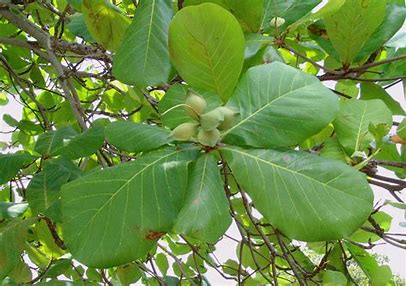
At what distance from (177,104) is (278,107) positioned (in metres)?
0.14

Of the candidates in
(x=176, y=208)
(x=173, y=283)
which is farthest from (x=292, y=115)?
(x=173, y=283)

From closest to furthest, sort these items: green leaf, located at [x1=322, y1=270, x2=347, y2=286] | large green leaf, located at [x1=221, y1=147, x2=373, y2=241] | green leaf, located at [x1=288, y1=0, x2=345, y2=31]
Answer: large green leaf, located at [x1=221, y1=147, x2=373, y2=241], green leaf, located at [x1=288, y1=0, x2=345, y2=31], green leaf, located at [x1=322, y1=270, x2=347, y2=286]

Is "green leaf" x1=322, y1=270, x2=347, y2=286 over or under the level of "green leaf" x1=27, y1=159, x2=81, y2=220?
under

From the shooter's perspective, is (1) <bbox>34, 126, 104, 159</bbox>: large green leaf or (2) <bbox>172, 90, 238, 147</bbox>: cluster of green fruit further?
(1) <bbox>34, 126, 104, 159</bbox>: large green leaf

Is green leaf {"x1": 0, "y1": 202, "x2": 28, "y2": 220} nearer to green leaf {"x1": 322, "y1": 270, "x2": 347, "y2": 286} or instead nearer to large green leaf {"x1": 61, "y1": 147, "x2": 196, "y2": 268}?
large green leaf {"x1": 61, "y1": 147, "x2": 196, "y2": 268}

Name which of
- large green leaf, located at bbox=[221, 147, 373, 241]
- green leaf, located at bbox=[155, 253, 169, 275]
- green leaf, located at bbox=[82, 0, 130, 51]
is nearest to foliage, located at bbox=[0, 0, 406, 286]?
large green leaf, located at bbox=[221, 147, 373, 241]

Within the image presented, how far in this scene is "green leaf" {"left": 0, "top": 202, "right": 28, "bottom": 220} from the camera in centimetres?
111

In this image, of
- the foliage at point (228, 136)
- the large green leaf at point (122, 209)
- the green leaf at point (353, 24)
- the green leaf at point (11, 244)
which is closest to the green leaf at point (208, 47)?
the foliage at point (228, 136)

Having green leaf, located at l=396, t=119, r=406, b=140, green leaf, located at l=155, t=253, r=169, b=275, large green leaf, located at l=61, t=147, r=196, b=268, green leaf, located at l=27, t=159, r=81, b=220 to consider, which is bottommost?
green leaf, located at l=155, t=253, r=169, b=275

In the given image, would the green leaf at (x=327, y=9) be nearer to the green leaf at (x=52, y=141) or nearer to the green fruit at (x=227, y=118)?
the green fruit at (x=227, y=118)

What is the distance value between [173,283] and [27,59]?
894 mm

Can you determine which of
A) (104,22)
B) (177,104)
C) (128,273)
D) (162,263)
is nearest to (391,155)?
(177,104)

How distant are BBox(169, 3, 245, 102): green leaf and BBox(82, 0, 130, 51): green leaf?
0.32 m

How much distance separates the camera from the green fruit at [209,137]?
64cm
